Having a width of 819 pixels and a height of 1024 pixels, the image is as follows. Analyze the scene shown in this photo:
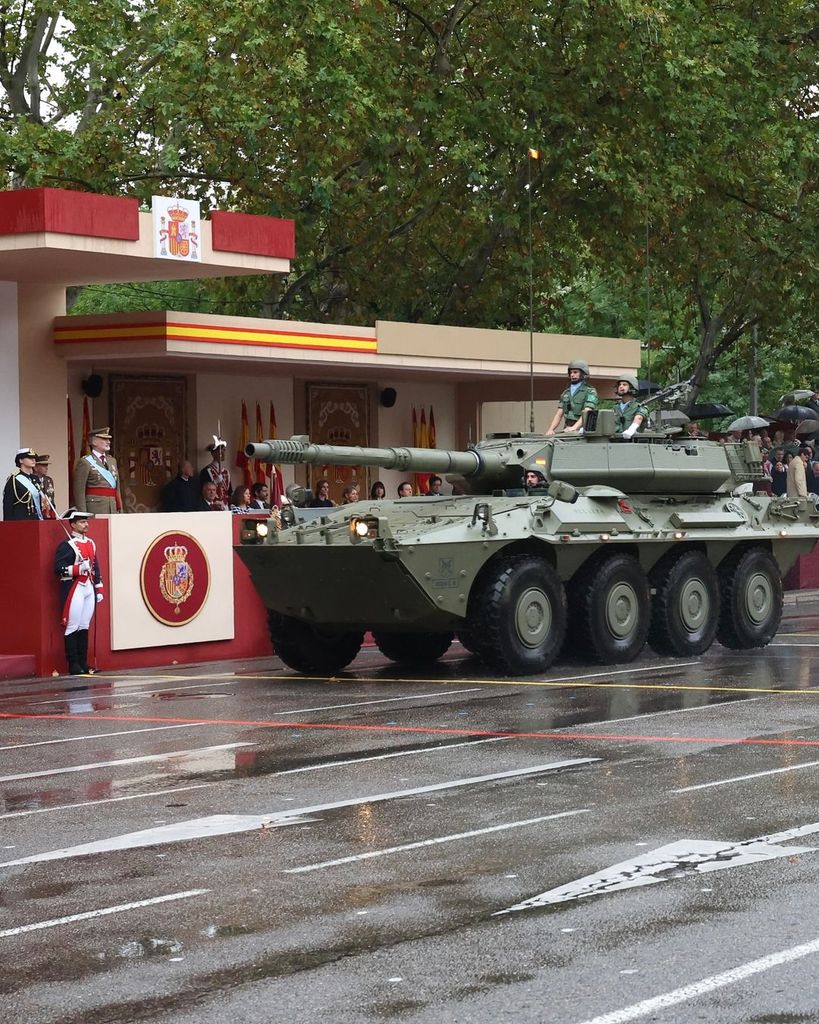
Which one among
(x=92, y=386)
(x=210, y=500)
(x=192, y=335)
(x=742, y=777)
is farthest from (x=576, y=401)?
(x=742, y=777)

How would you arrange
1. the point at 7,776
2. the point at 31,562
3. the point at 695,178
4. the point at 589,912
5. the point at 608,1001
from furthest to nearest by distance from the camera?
the point at 695,178
the point at 31,562
the point at 7,776
the point at 589,912
the point at 608,1001

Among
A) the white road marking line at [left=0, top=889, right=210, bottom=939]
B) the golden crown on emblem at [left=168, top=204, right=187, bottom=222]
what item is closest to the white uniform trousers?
the golden crown on emblem at [left=168, top=204, right=187, bottom=222]

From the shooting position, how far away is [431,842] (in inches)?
351

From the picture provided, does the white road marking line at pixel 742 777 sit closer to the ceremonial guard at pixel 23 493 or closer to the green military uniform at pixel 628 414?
the green military uniform at pixel 628 414

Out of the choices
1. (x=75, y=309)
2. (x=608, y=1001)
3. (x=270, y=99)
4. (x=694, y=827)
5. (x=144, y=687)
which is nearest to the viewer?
(x=608, y=1001)

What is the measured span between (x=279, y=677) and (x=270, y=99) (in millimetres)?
13432

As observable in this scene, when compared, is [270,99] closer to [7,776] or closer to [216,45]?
[216,45]

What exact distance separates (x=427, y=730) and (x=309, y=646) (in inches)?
203

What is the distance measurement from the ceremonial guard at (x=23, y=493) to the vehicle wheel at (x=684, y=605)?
6.24 m

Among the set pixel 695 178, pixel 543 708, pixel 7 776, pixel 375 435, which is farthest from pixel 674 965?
pixel 695 178

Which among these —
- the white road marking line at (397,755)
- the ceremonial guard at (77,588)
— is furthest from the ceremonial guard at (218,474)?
the white road marking line at (397,755)

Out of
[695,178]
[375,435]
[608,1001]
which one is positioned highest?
[695,178]

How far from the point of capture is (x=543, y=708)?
1438 centimetres

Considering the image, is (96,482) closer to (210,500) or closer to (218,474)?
(210,500)
